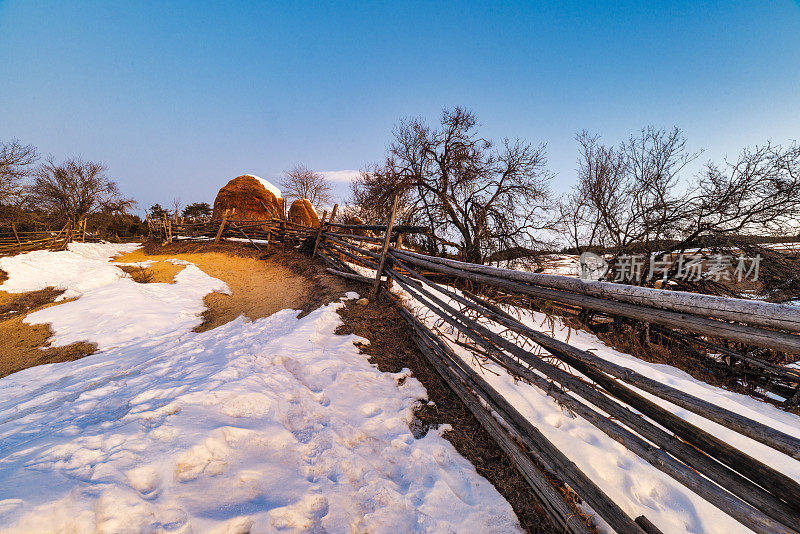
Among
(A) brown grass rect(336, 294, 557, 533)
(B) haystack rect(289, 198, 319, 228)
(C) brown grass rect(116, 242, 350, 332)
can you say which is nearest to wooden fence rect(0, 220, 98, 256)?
(C) brown grass rect(116, 242, 350, 332)

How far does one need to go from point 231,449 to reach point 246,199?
18.8m

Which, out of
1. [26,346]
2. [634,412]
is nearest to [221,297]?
[26,346]

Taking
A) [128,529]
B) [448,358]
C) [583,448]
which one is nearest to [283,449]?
[128,529]

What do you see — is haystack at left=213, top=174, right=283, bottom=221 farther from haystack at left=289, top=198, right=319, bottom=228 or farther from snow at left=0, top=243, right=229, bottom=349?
snow at left=0, top=243, right=229, bottom=349

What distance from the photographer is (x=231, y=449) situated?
5.33 feet

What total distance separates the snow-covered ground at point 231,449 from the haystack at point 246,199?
15606mm

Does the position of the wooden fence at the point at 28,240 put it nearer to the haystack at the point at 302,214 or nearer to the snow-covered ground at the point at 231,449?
the haystack at the point at 302,214

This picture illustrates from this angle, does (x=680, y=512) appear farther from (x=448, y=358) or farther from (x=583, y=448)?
(x=448, y=358)

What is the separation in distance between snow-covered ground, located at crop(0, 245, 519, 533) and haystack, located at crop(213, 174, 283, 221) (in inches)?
614

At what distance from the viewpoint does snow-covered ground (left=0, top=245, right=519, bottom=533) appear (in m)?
1.19

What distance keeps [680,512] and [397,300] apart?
11.6ft

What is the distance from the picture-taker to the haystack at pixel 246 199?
16938 mm

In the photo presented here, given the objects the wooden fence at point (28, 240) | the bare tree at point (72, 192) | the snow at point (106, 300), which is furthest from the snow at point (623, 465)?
the bare tree at point (72, 192)

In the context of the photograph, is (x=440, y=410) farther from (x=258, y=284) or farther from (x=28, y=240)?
(x=28, y=240)
